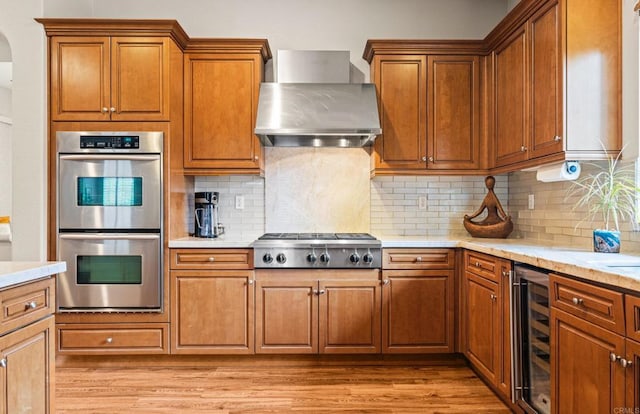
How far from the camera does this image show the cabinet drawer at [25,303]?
1.45 meters

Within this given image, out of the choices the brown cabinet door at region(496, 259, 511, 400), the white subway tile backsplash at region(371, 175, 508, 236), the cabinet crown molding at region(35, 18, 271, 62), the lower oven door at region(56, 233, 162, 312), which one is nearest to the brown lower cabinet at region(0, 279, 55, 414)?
the lower oven door at region(56, 233, 162, 312)

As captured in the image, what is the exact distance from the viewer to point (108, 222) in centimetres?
294

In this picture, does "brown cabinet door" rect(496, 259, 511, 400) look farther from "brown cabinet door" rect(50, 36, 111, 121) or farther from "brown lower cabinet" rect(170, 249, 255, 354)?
"brown cabinet door" rect(50, 36, 111, 121)

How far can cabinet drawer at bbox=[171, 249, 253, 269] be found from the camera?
298cm

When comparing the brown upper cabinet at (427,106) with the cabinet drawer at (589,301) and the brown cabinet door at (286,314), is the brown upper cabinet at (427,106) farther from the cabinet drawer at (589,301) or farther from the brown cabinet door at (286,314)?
the cabinet drawer at (589,301)

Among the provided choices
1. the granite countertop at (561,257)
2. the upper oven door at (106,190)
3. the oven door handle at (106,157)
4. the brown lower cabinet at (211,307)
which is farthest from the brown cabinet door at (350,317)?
the oven door handle at (106,157)

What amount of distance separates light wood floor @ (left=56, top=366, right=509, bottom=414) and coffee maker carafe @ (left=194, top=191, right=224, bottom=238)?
1023mm

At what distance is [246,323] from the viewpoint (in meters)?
2.98

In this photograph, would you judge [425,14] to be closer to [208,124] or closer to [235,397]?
[208,124]

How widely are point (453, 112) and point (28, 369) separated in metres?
3.10

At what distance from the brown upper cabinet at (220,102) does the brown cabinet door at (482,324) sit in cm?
191

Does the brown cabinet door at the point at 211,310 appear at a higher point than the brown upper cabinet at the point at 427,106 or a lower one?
lower

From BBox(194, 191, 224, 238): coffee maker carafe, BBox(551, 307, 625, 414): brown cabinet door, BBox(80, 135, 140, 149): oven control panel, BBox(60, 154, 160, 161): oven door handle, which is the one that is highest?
BBox(80, 135, 140, 149): oven control panel

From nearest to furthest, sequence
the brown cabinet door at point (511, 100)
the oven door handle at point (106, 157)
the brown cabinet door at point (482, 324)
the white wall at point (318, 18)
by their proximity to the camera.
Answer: the brown cabinet door at point (482, 324), the brown cabinet door at point (511, 100), the oven door handle at point (106, 157), the white wall at point (318, 18)
